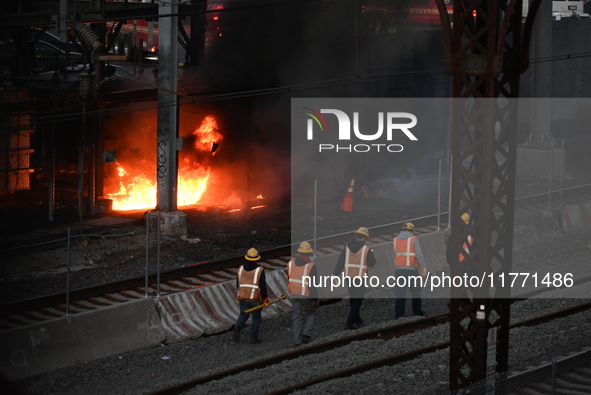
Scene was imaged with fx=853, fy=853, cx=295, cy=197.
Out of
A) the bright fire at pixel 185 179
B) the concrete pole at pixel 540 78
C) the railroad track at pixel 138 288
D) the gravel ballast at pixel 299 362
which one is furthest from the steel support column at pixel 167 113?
the concrete pole at pixel 540 78

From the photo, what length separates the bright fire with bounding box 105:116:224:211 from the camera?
64.2 ft

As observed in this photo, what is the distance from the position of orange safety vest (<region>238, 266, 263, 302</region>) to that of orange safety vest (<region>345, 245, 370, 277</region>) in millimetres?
1455

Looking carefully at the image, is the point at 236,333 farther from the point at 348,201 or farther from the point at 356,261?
the point at 348,201

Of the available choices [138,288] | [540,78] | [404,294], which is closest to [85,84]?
[138,288]

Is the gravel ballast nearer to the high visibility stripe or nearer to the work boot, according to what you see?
the work boot

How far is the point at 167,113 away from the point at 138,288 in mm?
4724

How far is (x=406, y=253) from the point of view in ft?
43.3

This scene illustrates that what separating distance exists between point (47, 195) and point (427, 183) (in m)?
10.9

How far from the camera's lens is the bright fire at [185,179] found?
1958 cm

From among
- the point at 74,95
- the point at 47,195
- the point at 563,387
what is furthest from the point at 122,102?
the point at 563,387

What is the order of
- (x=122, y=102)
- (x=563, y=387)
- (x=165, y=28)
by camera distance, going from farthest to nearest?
(x=122, y=102) → (x=165, y=28) → (x=563, y=387)

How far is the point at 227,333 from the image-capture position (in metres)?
13.1

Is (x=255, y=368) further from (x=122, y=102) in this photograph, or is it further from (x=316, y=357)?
(x=122, y=102)

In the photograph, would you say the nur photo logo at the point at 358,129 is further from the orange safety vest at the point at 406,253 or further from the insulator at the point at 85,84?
the orange safety vest at the point at 406,253
